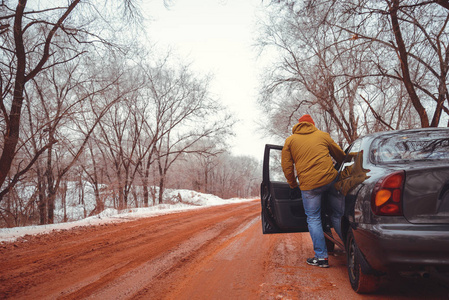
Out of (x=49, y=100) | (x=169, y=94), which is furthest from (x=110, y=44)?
(x=169, y=94)

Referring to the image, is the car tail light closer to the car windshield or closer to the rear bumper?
the rear bumper

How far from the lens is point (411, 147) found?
2.75 m

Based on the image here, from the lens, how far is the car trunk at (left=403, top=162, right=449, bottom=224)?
2152 mm

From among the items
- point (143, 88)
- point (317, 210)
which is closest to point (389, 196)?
point (317, 210)

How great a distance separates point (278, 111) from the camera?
19.8 m

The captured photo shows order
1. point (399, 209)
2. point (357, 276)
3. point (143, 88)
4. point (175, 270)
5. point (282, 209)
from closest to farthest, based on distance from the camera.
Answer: point (399, 209)
point (357, 276)
point (175, 270)
point (282, 209)
point (143, 88)

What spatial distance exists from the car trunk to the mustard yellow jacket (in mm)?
1285

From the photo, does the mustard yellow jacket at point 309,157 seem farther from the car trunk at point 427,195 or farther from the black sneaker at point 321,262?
the car trunk at point 427,195

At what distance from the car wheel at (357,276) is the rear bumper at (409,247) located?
294 millimetres

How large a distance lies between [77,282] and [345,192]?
2863 millimetres

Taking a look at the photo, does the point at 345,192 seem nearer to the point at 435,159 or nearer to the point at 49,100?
the point at 435,159

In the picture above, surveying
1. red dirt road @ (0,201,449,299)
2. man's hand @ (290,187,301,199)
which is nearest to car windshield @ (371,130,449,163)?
red dirt road @ (0,201,449,299)

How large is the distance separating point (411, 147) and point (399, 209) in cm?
81

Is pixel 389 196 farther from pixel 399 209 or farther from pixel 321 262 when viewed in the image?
pixel 321 262
